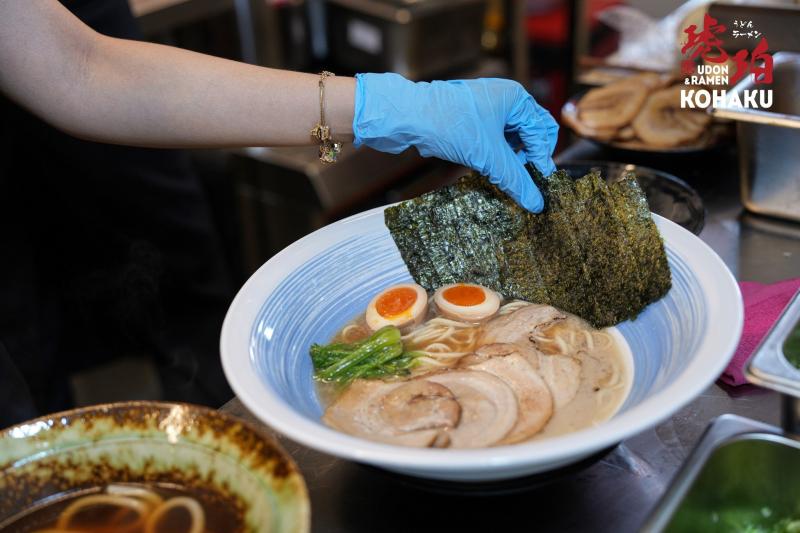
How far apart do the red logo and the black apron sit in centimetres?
210

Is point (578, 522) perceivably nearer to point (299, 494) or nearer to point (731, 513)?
point (731, 513)

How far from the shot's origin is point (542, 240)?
1.87 meters

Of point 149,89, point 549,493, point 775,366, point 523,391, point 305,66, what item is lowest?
point 305,66

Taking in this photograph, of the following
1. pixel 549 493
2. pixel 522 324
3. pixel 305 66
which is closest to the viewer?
pixel 549 493

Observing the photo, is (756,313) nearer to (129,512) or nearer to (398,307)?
(398,307)

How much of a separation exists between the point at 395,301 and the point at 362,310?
0.08 meters

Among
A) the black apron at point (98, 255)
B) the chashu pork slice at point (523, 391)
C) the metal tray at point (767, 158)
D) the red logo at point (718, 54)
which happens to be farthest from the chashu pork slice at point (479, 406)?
the black apron at point (98, 255)

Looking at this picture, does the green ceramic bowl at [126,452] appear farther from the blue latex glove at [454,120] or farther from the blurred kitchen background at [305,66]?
the blurred kitchen background at [305,66]

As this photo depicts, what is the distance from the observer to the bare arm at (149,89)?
1.84 m

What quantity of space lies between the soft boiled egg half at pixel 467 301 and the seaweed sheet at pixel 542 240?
0.10 ft

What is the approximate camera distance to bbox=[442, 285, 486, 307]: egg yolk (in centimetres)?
185

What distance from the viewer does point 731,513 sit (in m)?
1.36

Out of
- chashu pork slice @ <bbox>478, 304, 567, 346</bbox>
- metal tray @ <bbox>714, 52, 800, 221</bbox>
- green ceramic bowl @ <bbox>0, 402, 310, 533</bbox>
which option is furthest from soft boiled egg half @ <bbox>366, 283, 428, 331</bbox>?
metal tray @ <bbox>714, 52, 800, 221</bbox>

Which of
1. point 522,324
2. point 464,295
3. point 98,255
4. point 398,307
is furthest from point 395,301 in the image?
point 98,255
